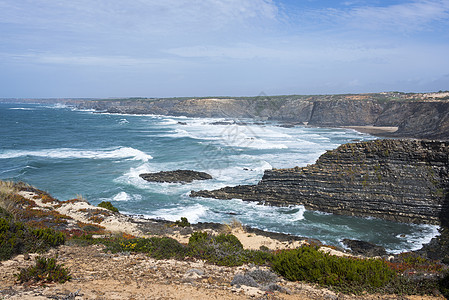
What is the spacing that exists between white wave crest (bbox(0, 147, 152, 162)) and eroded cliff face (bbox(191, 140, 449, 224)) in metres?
19.4

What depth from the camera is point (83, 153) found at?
4019cm

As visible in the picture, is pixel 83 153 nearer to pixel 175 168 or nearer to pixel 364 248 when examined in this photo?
pixel 175 168

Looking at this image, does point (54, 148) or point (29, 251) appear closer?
point (29, 251)

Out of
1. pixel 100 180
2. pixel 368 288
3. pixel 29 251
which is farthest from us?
pixel 100 180

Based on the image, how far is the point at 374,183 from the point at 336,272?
558 inches

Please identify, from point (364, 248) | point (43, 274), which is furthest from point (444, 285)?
point (43, 274)

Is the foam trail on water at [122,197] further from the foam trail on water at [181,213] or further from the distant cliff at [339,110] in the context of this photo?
the distant cliff at [339,110]

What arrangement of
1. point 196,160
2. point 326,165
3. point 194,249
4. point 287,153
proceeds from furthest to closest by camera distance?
1. point 287,153
2. point 196,160
3. point 326,165
4. point 194,249

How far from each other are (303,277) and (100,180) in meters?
23.4

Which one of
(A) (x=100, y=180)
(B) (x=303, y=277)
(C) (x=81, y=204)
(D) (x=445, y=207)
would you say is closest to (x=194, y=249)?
(B) (x=303, y=277)

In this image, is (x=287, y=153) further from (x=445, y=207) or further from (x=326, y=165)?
(x=445, y=207)

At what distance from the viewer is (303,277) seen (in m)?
8.15

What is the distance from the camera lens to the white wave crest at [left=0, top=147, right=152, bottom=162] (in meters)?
37.7

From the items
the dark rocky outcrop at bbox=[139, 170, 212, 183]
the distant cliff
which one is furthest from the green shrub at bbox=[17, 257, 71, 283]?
the distant cliff
